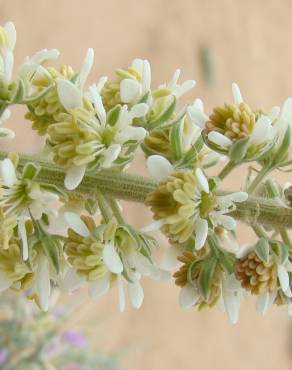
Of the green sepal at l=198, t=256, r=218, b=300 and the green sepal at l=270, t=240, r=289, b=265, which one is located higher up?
the green sepal at l=270, t=240, r=289, b=265

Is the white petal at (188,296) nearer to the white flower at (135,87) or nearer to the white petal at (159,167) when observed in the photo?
the white petal at (159,167)

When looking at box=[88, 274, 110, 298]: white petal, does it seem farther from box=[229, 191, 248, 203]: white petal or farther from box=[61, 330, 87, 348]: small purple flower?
box=[61, 330, 87, 348]: small purple flower

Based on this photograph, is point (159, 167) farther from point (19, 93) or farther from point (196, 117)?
point (19, 93)

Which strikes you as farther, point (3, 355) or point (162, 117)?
point (3, 355)

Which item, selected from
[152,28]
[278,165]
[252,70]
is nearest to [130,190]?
[278,165]

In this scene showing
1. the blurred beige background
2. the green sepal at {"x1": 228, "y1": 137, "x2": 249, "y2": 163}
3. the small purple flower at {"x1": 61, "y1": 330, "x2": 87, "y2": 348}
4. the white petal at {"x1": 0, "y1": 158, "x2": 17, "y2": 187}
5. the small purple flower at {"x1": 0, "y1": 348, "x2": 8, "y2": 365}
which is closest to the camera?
the white petal at {"x1": 0, "y1": 158, "x2": 17, "y2": 187}

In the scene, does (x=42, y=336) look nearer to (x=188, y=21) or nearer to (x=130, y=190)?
(x=130, y=190)

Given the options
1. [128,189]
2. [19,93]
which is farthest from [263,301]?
[19,93]

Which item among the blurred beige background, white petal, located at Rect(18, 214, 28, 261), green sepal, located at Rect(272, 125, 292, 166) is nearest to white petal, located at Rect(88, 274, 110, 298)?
white petal, located at Rect(18, 214, 28, 261)
